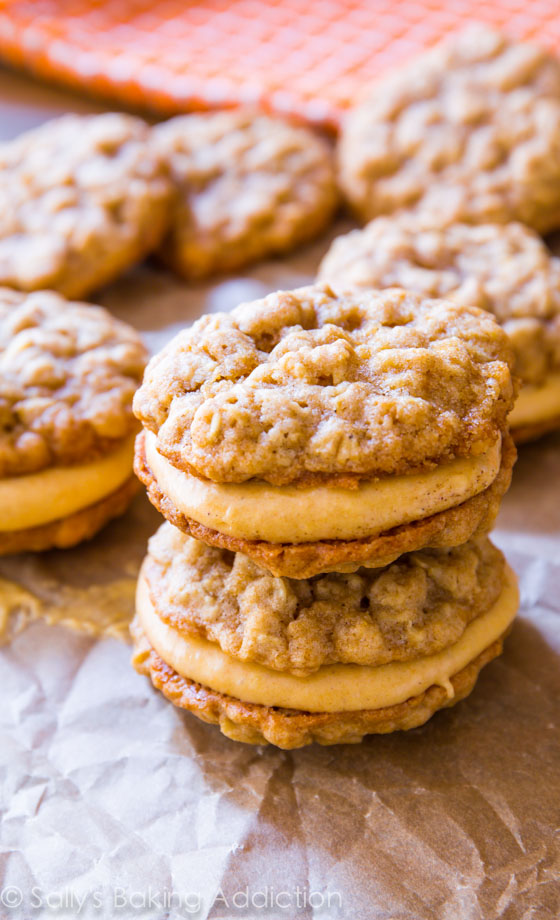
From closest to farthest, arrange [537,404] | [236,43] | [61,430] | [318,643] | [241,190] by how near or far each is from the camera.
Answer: [318,643] → [61,430] → [537,404] → [241,190] → [236,43]

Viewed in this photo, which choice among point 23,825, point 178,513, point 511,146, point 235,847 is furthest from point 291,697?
point 511,146

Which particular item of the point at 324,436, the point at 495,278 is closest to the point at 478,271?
the point at 495,278

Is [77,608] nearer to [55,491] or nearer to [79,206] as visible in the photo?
[55,491]

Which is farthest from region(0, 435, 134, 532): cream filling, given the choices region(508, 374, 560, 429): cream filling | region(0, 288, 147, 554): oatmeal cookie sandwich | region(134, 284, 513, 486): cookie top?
region(508, 374, 560, 429): cream filling

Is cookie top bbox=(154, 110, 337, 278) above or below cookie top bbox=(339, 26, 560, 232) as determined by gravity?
below

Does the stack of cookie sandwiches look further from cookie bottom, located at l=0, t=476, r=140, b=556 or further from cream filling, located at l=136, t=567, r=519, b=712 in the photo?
cookie bottom, located at l=0, t=476, r=140, b=556

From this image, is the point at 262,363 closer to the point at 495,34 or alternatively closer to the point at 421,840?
the point at 421,840

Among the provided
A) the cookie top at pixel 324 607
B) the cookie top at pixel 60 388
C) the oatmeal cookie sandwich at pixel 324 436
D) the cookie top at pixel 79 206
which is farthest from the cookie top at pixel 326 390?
the cookie top at pixel 79 206
